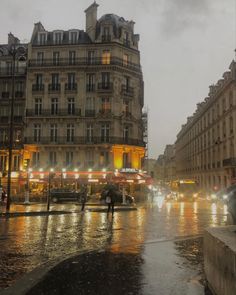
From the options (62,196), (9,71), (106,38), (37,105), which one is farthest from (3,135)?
(62,196)

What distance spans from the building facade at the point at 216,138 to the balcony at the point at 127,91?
38.1 ft

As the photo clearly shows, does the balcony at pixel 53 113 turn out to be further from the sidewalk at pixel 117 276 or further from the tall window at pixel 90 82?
the sidewalk at pixel 117 276

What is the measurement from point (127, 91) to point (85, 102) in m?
5.22

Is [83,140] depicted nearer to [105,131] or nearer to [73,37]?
[105,131]

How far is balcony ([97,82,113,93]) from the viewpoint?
4856 centimetres

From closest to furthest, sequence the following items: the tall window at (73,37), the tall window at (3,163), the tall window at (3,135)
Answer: the tall window at (3,163)
the tall window at (73,37)
the tall window at (3,135)

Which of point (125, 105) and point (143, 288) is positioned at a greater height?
point (125, 105)

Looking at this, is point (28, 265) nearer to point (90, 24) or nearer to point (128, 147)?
point (128, 147)

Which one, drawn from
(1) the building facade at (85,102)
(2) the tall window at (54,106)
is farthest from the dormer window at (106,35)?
(2) the tall window at (54,106)

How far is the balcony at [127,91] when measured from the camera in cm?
4909

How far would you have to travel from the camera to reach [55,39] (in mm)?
51188

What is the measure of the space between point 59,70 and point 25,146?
10040mm

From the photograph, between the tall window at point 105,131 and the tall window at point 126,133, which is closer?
the tall window at point 105,131

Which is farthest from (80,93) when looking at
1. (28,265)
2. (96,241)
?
(28,265)
